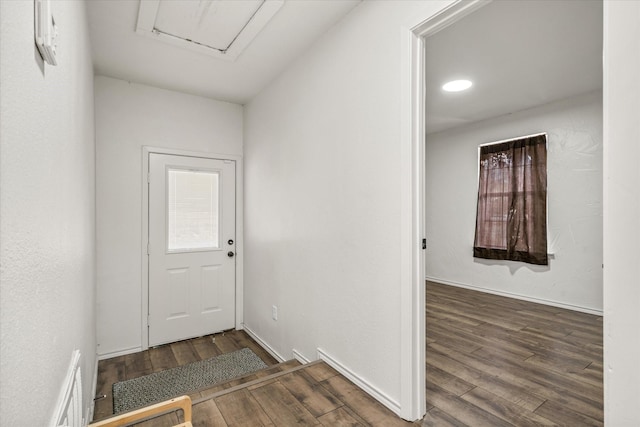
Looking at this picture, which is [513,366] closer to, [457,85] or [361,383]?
[361,383]

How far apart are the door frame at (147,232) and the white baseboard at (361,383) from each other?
68.1 inches

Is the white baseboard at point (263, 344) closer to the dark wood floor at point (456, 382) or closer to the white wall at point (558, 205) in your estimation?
the dark wood floor at point (456, 382)

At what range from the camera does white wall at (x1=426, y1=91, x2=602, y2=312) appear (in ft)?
12.1

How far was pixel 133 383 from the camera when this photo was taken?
2660mm

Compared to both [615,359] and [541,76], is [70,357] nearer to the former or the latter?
[615,359]

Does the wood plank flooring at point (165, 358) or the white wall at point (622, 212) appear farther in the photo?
the wood plank flooring at point (165, 358)

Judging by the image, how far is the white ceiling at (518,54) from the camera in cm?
218

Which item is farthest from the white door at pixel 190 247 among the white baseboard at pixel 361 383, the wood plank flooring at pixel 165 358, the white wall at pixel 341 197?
the white baseboard at pixel 361 383

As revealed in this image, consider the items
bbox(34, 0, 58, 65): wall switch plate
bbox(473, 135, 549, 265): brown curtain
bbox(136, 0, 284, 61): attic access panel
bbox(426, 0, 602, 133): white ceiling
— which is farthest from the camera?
bbox(473, 135, 549, 265): brown curtain

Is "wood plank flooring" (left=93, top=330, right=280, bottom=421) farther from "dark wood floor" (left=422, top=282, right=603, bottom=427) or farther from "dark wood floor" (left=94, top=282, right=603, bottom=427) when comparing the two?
"dark wood floor" (left=422, top=282, right=603, bottom=427)

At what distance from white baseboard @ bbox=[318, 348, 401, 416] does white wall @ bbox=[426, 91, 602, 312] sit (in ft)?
10.7

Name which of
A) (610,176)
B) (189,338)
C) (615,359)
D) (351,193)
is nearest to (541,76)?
(351,193)

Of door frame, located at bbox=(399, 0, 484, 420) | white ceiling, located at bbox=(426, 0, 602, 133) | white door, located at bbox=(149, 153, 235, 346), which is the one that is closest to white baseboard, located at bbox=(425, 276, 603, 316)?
white ceiling, located at bbox=(426, 0, 602, 133)

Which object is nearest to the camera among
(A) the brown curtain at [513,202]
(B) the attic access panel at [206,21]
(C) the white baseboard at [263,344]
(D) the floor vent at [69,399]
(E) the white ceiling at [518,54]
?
(D) the floor vent at [69,399]
